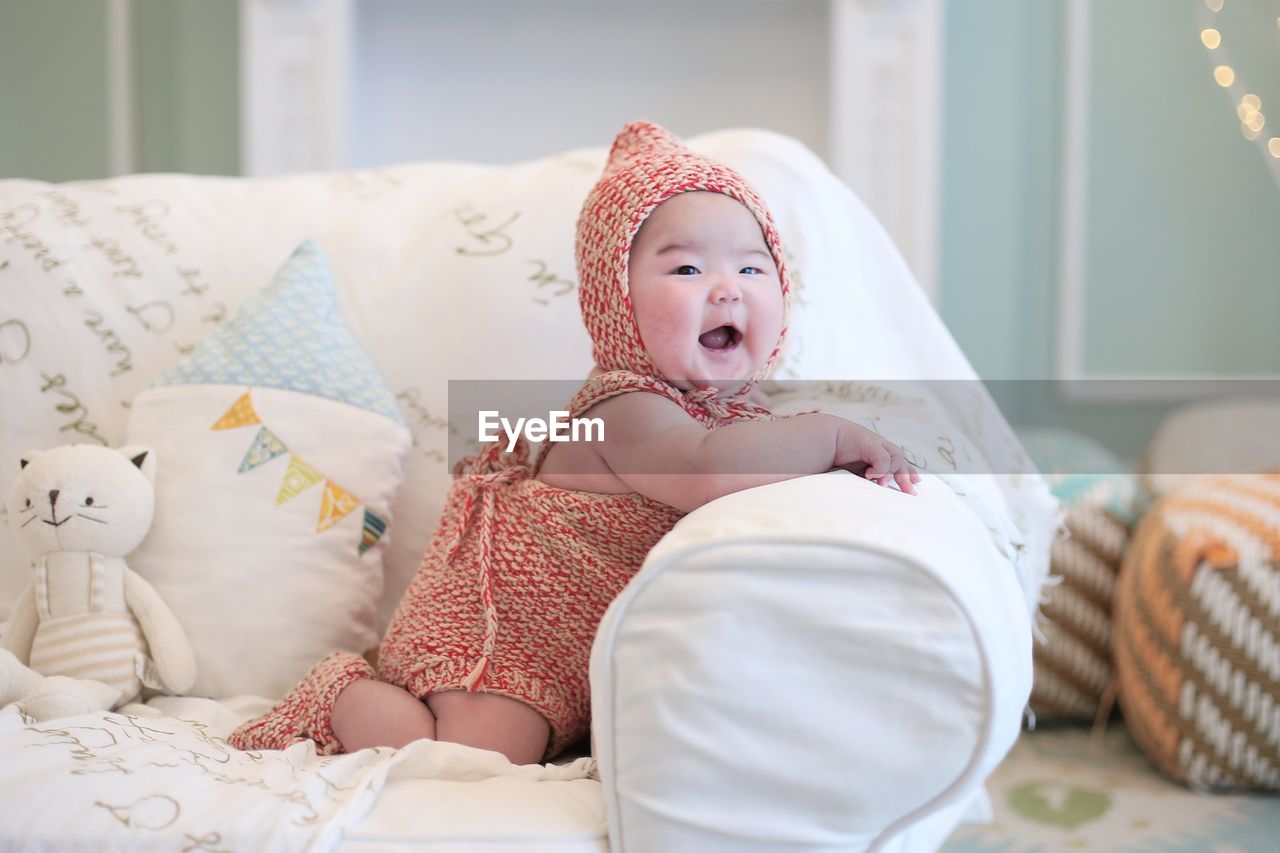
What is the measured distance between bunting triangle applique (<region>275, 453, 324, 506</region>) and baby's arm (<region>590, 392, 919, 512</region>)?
0.37 m

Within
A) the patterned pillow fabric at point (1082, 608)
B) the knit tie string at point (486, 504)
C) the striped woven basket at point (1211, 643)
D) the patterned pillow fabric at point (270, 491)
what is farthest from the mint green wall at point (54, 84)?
the striped woven basket at point (1211, 643)

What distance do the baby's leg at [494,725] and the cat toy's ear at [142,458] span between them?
38cm

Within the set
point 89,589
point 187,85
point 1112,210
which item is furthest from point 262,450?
point 1112,210

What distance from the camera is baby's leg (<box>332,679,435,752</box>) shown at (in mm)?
846

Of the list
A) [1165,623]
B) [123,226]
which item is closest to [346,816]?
[123,226]

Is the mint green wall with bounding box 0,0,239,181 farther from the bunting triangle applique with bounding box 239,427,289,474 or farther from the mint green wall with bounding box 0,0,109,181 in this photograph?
the bunting triangle applique with bounding box 239,427,289,474

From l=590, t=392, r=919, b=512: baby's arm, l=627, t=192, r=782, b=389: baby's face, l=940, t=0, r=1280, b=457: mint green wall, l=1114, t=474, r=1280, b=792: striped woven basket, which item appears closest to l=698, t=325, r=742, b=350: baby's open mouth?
l=627, t=192, r=782, b=389: baby's face

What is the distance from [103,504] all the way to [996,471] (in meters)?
0.85

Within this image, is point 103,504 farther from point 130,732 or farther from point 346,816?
point 346,816

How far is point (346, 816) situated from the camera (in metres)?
0.66

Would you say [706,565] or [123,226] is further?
[123,226]

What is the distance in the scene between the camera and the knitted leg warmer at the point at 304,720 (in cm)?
85

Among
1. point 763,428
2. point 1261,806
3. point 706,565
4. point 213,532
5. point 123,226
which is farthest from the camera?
point 1261,806

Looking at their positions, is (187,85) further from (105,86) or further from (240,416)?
(240,416)
